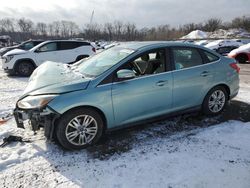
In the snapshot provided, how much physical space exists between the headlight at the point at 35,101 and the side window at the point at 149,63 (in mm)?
1418

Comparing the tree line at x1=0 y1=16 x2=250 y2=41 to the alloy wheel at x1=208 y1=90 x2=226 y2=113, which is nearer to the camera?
the alloy wheel at x1=208 y1=90 x2=226 y2=113

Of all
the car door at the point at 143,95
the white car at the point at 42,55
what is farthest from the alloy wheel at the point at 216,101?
the white car at the point at 42,55

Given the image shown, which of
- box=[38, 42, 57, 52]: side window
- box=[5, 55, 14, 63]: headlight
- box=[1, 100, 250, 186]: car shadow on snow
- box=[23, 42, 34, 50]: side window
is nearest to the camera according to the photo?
box=[1, 100, 250, 186]: car shadow on snow

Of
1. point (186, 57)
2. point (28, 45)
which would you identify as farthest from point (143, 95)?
point (28, 45)

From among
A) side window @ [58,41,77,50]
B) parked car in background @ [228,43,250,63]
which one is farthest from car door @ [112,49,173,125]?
parked car in background @ [228,43,250,63]

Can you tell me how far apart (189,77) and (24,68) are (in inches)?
322

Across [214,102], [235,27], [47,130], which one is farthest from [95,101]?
[235,27]

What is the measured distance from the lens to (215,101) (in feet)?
14.1

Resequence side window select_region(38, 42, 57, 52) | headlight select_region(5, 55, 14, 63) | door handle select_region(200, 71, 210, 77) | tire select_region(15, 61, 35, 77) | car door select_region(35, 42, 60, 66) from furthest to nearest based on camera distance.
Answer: side window select_region(38, 42, 57, 52)
car door select_region(35, 42, 60, 66)
tire select_region(15, 61, 35, 77)
headlight select_region(5, 55, 14, 63)
door handle select_region(200, 71, 210, 77)

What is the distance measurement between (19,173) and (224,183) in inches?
100

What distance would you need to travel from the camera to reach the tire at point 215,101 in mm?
4180

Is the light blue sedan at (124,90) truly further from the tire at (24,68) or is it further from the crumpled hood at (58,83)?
the tire at (24,68)

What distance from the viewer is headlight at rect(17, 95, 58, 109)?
288 cm

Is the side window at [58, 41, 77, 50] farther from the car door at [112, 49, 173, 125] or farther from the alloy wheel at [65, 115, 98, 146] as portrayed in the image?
the alloy wheel at [65, 115, 98, 146]
